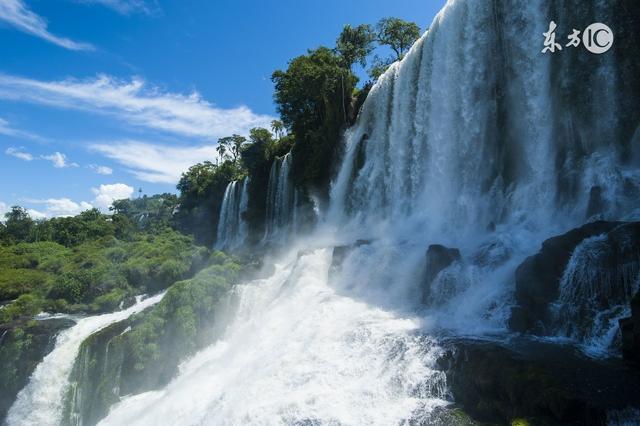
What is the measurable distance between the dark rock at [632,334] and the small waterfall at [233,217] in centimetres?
3408

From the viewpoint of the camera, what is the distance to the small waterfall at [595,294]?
8.63 m

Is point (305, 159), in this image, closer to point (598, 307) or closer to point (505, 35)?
point (505, 35)

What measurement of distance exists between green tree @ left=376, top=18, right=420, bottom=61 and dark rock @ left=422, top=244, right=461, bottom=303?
88.4 feet

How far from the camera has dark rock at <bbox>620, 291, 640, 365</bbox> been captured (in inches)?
289

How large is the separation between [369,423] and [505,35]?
15378 millimetres

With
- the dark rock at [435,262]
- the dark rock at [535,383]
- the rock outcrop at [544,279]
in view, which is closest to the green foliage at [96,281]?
the dark rock at [435,262]

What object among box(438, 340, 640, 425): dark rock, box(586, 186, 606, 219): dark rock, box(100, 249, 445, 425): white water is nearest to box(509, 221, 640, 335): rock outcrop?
box(438, 340, 640, 425): dark rock

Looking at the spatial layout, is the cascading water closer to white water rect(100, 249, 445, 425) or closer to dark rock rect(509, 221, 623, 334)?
white water rect(100, 249, 445, 425)

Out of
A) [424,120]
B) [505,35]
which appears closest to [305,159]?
[424,120]

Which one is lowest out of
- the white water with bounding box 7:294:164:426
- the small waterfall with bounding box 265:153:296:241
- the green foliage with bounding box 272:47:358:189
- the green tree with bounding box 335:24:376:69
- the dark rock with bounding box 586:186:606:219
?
the white water with bounding box 7:294:164:426

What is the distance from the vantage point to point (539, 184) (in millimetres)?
14859

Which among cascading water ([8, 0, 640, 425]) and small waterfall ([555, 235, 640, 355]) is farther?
cascading water ([8, 0, 640, 425])

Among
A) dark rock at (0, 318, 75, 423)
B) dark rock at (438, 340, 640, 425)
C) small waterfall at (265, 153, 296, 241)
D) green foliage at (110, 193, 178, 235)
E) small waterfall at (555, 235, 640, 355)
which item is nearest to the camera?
dark rock at (438, 340, 640, 425)

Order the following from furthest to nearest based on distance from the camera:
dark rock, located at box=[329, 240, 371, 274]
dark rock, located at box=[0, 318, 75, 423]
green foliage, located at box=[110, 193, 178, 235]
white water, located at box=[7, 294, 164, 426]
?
green foliage, located at box=[110, 193, 178, 235] → dark rock, located at box=[0, 318, 75, 423] → dark rock, located at box=[329, 240, 371, 274] → white water, located at box=[7, 294, 164, 426]
